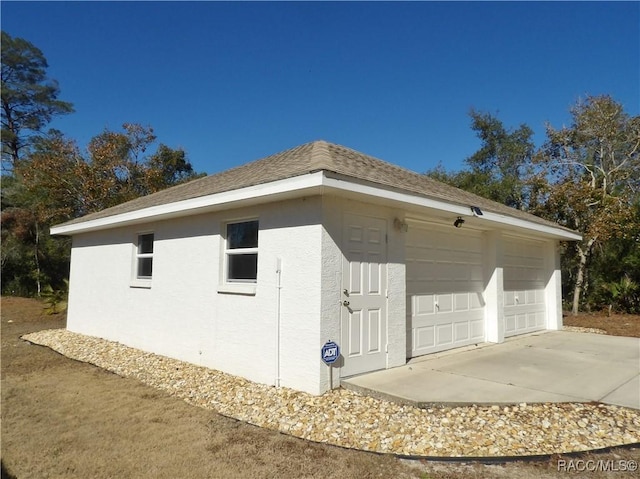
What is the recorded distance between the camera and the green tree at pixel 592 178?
14.6 m

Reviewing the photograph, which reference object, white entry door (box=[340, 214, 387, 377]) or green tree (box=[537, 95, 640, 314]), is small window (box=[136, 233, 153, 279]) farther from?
green tree (box=[537, 95, 640, 314])

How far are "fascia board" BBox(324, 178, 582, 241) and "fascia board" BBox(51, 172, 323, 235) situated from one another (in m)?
0.39

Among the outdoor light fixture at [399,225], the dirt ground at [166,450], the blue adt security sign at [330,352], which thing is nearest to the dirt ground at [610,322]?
the outdoor light fixture at [399,225]

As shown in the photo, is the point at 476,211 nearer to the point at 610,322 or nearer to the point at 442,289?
the point at 442,289

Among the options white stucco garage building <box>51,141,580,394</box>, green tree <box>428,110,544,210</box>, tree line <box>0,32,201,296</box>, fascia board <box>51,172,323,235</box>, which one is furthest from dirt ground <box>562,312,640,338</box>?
tree line <box>0,32,201,296</box>

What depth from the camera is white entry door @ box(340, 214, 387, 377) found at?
5.68 metres

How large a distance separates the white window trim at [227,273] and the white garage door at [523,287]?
6.53 m

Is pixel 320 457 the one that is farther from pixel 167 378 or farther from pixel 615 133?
pixel 615 133

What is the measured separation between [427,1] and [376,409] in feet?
27.9

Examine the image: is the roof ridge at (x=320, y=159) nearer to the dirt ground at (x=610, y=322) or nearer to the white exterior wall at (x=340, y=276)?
the white exterior wall at (x=340, y=276)

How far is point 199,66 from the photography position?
11586mm

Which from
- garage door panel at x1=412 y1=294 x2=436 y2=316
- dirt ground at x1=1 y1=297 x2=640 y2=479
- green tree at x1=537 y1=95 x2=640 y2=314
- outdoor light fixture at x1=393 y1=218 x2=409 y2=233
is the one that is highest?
green tree at x1=537 y1=95 x2=640 y2=314

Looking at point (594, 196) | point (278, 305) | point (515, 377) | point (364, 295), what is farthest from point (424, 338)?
point (594, 196)

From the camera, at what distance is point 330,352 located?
17.4 ft
